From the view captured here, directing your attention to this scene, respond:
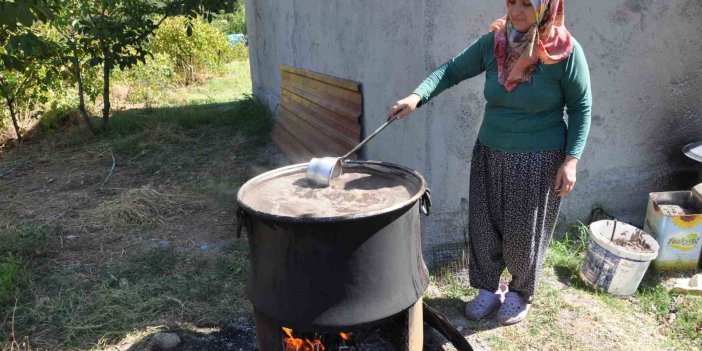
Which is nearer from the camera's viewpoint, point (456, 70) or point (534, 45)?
point (534, 45)

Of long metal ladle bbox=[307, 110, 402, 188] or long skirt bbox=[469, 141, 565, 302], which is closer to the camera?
long metal ladle bbox=[307, 110, 402, 188]

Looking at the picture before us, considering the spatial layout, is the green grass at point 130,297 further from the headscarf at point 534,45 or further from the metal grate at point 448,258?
the headscarf at point 534,45

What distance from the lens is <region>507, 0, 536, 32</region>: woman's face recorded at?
205cm

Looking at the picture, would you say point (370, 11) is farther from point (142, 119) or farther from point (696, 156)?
point (142, 119)

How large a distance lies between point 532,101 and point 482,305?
1.27m

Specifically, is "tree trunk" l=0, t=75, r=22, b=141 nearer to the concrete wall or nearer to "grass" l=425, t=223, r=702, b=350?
the concrete wall

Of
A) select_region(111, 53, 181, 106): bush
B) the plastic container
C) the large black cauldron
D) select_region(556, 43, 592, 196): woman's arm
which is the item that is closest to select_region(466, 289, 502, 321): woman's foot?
select_region(556, 43, 592, 196): woman's arm

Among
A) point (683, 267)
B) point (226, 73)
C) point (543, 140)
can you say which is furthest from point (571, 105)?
point (226, 73)

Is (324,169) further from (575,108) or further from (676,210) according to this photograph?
(676,210)

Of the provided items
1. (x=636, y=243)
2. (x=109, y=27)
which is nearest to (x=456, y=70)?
(x=636, y=243)

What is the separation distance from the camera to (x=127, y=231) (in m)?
4.30

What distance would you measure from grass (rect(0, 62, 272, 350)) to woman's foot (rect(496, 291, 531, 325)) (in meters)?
1.52

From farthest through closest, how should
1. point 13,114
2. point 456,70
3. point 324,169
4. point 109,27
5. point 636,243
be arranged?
point 13,114 < point 109,27 < point 636,243 < point 456,70 < point 324,169

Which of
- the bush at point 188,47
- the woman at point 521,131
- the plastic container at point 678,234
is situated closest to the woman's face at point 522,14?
the woman at point 521,131
